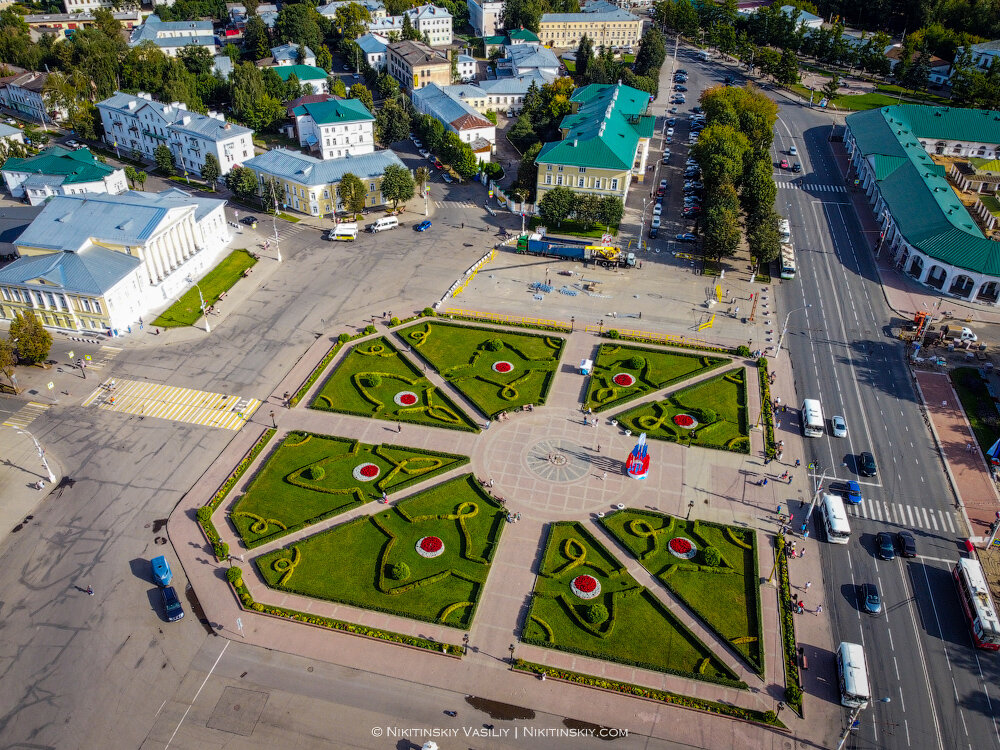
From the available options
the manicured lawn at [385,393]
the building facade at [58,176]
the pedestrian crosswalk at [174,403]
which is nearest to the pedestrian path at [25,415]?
the pedestrian crosswalk at [174,403]

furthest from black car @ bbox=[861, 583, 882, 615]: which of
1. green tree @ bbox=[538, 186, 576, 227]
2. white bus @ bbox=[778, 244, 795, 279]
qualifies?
green tree @ bbox=[538, 186, 576, 227]

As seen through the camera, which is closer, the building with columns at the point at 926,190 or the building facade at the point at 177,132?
the building with columns at the point at 926,190

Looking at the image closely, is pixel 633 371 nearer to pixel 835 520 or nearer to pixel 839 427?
pixel 839 427

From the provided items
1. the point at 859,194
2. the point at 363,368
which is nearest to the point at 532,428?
the point at 363,368

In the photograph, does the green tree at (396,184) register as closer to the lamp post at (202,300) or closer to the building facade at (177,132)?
the building facade at (177,132)

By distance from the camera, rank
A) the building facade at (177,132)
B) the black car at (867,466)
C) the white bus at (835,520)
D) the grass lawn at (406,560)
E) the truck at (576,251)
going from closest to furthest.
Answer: the grass lawn at (406,560) < the white bus at (835,520) < the black car at (867,466) < the truck at (576,251) < the building facade at (177,132)

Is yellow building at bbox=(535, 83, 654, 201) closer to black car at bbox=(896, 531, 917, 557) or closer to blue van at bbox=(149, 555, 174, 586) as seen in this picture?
black car at bbox=(896, 531, 917, 557)
